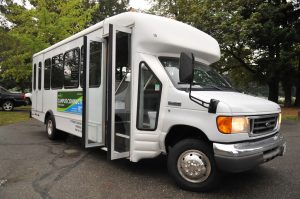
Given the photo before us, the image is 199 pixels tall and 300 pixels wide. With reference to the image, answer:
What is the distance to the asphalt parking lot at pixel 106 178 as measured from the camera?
4.64m

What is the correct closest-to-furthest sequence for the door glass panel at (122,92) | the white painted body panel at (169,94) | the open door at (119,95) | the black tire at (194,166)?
1. the white painted body panel at (169,94)
2. the black tire at (194,166)
3. the open door at (119,95)
4. the door glass panel at (122,92)

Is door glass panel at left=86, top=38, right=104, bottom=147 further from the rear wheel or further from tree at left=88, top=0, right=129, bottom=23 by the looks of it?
tree at left=88, top=0, right=129, bottom=23

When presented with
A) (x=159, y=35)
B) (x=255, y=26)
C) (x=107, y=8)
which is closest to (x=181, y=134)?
(x=159, y=35)

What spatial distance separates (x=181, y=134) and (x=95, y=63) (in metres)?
2.39

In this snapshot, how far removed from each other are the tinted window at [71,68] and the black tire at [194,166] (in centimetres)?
353

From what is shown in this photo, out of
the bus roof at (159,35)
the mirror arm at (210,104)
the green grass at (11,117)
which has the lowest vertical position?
the green grass at (11,117)

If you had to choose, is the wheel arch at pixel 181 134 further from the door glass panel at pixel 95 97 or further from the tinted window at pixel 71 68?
the tinted window at pixel 71 68

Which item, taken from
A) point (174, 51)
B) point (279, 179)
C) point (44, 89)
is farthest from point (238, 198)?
point (44, 89)

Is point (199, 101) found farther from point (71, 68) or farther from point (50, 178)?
point (71, 68)

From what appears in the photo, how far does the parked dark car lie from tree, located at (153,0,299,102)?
12.1 meters

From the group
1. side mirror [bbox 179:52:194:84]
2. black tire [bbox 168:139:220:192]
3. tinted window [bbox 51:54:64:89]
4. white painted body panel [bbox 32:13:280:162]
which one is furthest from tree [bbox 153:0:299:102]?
black tire [bbox 168:139:220:192]

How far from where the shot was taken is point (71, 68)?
763 cm

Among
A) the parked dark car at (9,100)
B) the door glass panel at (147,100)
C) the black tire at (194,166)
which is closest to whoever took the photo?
the black tire at (194,166)

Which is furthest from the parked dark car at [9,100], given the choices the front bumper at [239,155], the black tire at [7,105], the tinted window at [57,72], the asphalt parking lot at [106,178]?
the front bumper at [239,155]
